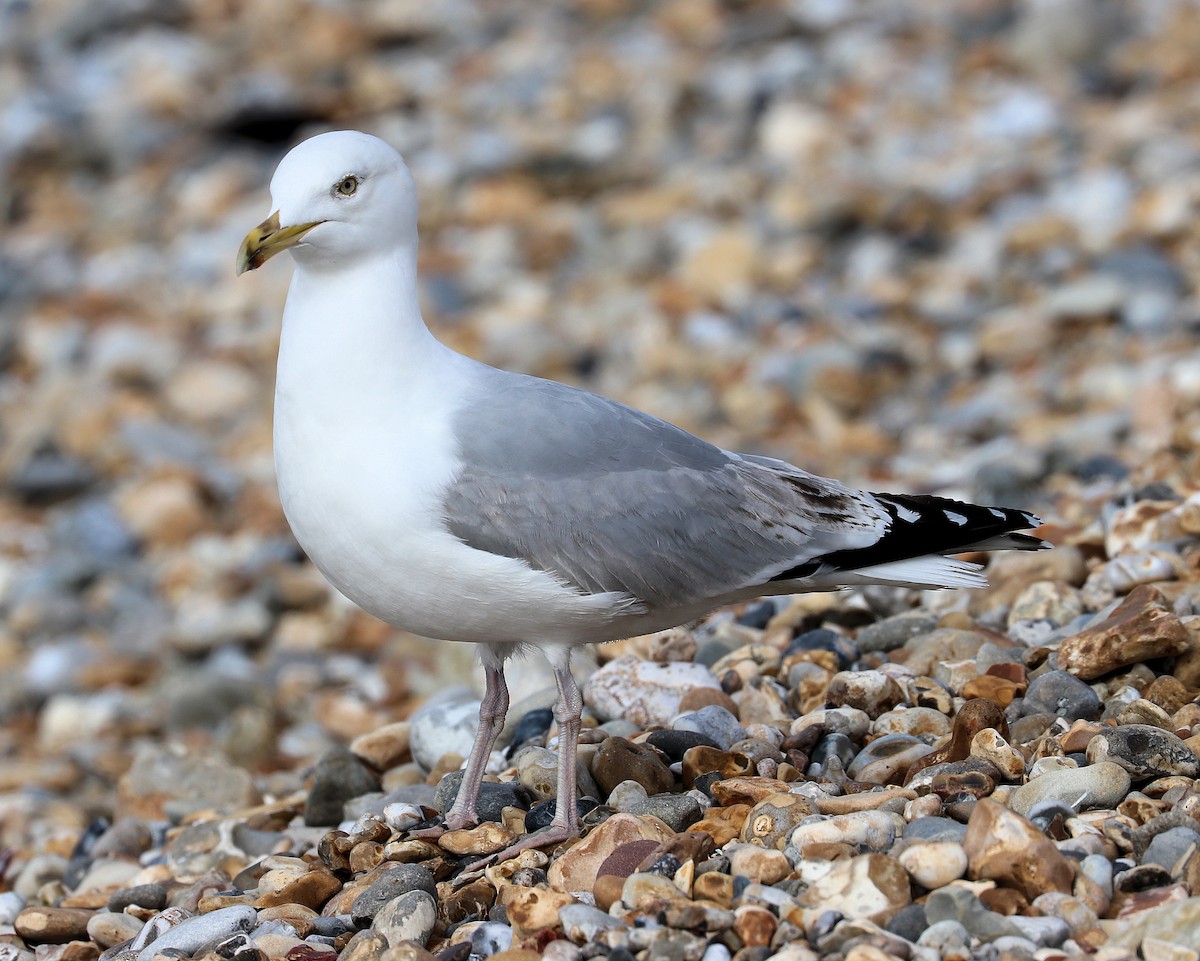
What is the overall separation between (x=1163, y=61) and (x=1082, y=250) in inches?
124

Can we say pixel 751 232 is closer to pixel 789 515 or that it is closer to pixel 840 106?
pixel 840 106

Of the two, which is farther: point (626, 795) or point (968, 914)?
point (626, 795)

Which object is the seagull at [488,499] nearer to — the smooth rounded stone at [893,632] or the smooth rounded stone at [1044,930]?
the smooth rounded stone at [893,632]

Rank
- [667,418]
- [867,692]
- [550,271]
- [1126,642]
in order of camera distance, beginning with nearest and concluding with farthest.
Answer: [1126,642]
[867,692]
[667,418]
[550,271]

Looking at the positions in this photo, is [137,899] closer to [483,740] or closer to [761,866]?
[483,740]

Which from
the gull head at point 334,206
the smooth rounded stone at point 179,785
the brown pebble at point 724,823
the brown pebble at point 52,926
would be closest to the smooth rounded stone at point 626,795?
the brown pebble at point 724,823

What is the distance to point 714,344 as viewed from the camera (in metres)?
10.3

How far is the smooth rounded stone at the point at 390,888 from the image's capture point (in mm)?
3969

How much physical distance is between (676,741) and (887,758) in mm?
629

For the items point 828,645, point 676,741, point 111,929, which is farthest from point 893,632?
point 111,929

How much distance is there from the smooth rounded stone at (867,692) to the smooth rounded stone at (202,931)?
181cm

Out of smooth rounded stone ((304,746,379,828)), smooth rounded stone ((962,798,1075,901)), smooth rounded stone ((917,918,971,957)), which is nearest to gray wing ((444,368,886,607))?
smooth rounded stone ((962,798,1075,901))

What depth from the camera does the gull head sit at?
425cm

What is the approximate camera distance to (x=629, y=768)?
4.47 m
